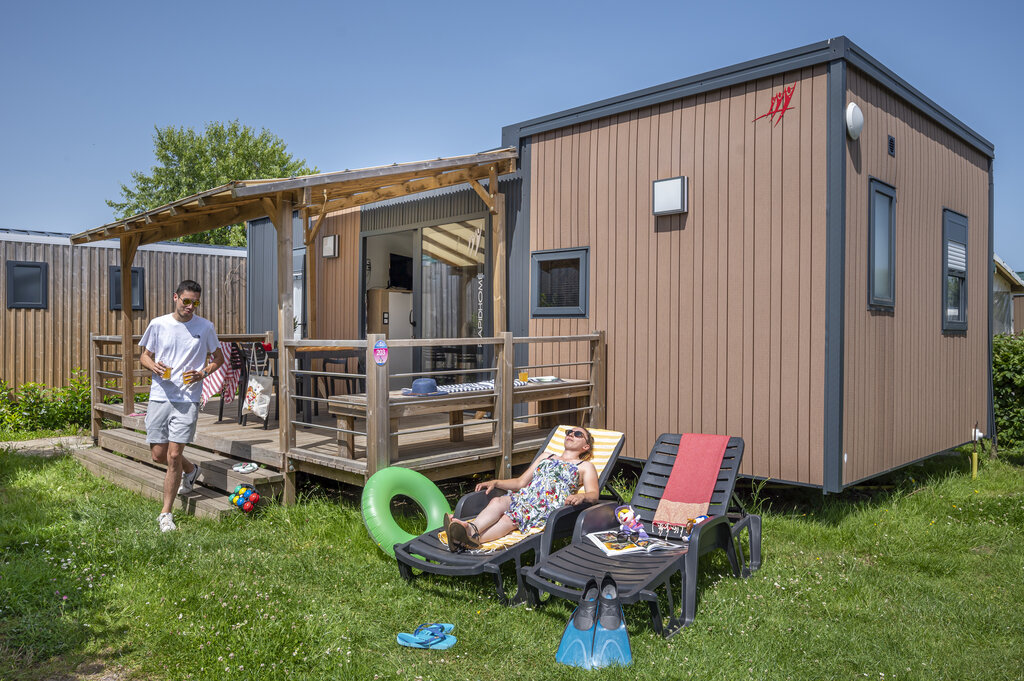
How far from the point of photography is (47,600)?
12.3ft

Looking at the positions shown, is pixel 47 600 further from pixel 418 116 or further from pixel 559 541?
pixel 418 116

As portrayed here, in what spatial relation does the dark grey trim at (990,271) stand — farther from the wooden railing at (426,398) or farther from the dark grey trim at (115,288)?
the dark grey trim at (115,288)

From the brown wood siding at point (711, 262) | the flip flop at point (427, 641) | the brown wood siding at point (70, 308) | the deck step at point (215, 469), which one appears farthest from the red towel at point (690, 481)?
the brown wood siding at point (70, 308)

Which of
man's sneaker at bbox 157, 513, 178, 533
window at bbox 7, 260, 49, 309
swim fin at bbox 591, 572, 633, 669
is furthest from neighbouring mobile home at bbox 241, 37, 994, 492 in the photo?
window at bbox 7, 260, 49, 309

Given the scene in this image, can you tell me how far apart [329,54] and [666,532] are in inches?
509

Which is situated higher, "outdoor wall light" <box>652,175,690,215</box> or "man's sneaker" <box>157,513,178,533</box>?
"outdoor wall light" <box>652,175,690,215</box>

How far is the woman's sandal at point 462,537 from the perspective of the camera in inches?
155

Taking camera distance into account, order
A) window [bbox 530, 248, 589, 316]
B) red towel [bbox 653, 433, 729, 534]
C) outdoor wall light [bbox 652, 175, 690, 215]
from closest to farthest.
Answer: red towel [bbox 653, 433, 729, 534] < outdoor wall light [bbox 652, 175, 690, 215] < window [bbox 530, 248, 589, 316]

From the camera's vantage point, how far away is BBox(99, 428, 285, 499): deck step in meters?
5.47

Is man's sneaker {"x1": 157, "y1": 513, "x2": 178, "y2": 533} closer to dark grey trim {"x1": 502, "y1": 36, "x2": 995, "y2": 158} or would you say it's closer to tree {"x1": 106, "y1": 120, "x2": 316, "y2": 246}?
dark grey trim {"x1": 502, "y1": 36, "x2": 995, "y2": 158}

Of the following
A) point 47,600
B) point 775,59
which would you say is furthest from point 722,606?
point 775,59

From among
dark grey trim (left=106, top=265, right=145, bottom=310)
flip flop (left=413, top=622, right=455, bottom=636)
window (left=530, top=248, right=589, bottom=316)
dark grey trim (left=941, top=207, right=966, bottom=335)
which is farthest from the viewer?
dark grey trim (left=106, top=265, right=145, bottom=310)

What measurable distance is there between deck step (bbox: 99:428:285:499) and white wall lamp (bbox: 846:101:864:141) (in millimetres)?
4987

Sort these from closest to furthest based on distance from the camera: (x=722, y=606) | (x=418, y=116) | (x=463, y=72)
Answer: (x=722, y=606) → (x=463, y=72) → (x=418, y=116)
